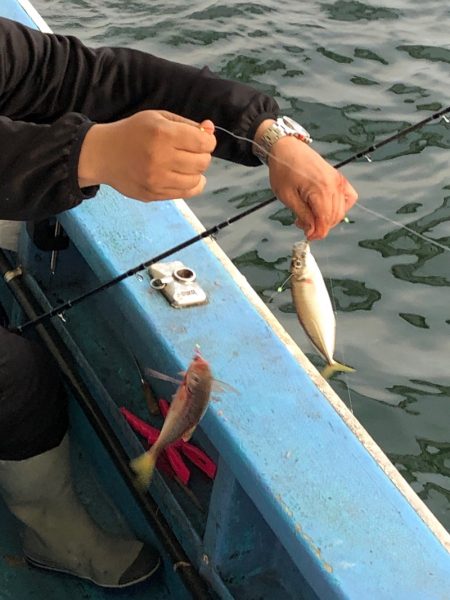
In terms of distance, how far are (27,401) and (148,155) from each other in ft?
3.13

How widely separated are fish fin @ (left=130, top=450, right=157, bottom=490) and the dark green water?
1520mm

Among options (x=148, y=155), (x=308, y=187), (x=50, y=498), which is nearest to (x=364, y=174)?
(x=308, y=187)

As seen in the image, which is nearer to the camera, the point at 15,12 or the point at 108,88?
the point at 108,88

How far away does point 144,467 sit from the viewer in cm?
244

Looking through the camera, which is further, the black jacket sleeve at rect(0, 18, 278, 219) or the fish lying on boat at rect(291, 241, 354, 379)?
the black jacket sleeve at rect(0, 18, 278, 219)

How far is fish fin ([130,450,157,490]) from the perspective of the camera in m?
2.37

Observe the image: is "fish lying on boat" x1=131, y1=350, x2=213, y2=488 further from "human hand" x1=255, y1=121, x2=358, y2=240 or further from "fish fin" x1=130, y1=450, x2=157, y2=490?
"human hand" x1=255, y1=121, x2=358, y2=240

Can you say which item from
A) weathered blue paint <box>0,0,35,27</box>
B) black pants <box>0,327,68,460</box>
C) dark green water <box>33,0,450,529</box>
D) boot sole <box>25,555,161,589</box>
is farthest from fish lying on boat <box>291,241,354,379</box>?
weathered blue paint <box>0,0,35,27</box>

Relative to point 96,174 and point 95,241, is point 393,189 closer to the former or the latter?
point 95,241

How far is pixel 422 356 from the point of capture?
4.19 metres

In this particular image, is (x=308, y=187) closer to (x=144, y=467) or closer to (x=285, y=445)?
(x=285, y=445)

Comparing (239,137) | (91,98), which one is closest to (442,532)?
(239,137)

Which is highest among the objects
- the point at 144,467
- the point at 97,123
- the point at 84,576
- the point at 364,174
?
the point at 97,123

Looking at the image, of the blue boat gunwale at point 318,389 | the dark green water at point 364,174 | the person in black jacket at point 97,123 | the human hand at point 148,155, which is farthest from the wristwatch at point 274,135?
the dark green water at point 364,174
